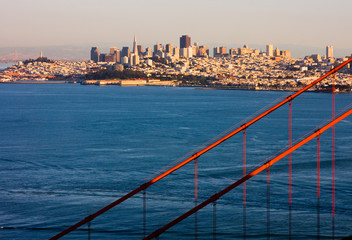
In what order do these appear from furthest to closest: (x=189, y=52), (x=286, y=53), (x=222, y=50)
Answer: (x=222, y=50) < (x=286, y=53) < (x=189, y=52)

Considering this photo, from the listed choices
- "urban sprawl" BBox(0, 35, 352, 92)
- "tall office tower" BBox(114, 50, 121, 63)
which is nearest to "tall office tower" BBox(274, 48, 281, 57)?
"urban sprawl" BBox(0, 35, 352, 92)

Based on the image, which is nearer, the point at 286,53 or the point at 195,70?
the point at 195,70

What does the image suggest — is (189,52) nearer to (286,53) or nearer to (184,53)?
(184,53)

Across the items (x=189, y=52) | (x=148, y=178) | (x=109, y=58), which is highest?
(x=189, y=52)

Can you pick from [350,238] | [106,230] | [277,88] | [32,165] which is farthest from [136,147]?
[277,88]

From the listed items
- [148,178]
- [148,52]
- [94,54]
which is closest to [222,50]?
[148,52]

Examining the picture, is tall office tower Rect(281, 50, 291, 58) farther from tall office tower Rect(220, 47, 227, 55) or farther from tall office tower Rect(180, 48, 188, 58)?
tall office tower Rect(180, 48, 188, 58)

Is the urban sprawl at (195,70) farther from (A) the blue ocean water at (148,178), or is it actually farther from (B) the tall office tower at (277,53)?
(A) the blue ocean water at (148,178)

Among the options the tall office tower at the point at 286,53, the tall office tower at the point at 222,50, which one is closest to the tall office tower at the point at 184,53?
the tall office tower at the point at 222,50
